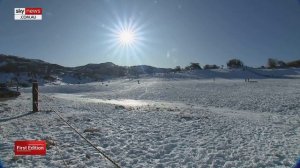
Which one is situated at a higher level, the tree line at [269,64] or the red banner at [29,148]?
the tree line at [269,64]

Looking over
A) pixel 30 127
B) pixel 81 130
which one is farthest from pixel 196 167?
pixel 30 127

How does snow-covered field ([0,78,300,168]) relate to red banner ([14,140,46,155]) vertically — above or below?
below

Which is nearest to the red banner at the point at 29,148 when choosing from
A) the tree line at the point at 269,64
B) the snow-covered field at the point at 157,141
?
the snow-covered field at the point at 157,141

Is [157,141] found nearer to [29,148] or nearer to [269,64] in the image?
[29,148]

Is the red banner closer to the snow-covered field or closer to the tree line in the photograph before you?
the snow-covered field

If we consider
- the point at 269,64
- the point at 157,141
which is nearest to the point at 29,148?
the point at 157,141

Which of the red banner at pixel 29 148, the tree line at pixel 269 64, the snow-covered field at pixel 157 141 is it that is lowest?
the snow-covered field at pixel 157 141

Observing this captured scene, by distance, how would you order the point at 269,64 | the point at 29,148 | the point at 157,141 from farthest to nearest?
the point at 269,64 < the point at 157,141 < the point at 29,148

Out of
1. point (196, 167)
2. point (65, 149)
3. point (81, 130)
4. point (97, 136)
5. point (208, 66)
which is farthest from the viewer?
point (208, 66)

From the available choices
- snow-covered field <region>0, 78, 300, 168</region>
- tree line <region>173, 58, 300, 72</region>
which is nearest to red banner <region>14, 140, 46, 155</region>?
snow-covered field <region>0, 78, 300, 168</region>

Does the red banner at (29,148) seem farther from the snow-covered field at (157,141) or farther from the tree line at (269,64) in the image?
the tree line at (269,64)

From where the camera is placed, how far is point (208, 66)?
5271 inches

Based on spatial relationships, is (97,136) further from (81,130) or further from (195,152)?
(195,152)

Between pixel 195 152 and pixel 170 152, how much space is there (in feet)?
3.00
